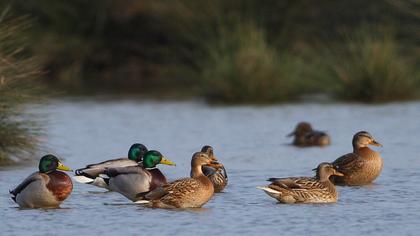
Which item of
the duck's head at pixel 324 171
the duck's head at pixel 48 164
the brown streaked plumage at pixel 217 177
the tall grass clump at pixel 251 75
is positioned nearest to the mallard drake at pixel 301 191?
the duck's head at pixel 324 171

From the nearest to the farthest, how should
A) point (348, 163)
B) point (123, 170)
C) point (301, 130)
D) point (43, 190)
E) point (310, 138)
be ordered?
point (43, 190)
point (123, 170)
point (348, 163)
point (310, 138)
point (301, 130)

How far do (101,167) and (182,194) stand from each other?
1.61m

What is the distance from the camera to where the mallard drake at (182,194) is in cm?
1122

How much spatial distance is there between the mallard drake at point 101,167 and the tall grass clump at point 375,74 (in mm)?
11096

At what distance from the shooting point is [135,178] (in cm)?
1188

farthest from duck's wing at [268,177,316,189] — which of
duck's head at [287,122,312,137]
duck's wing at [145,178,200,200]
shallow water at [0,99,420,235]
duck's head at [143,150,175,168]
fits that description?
duck's head at [287,122,312,137]

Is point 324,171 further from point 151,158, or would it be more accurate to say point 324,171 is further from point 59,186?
point 59,186

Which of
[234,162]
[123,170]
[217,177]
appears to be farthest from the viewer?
[234,162]

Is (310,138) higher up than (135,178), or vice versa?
(310,138)

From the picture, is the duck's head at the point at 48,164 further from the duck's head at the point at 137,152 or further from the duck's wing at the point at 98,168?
the duck's head at the point at 137,152

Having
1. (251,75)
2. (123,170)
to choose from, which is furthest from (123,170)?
(251,75)

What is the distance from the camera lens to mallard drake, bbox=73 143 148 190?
1240 centimetres

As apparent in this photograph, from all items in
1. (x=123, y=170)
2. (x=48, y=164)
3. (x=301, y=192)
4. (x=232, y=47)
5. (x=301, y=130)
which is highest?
(x=232, y=47)

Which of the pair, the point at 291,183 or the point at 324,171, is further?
the point at 324,171
